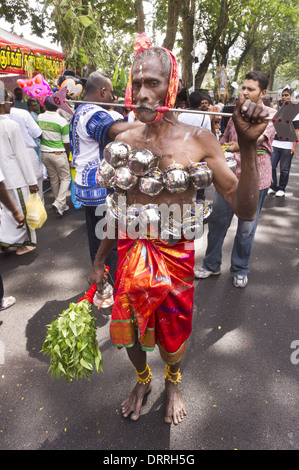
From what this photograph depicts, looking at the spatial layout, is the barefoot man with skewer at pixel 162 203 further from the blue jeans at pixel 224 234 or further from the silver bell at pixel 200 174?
the blue jeans at pixel 224 234

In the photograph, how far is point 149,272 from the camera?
66.7 inches

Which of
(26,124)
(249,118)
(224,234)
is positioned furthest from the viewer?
(26,124)

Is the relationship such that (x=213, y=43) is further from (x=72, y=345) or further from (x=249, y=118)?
(x=72, y=345)

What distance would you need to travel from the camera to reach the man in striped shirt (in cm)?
550

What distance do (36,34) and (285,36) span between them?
77.2 feet

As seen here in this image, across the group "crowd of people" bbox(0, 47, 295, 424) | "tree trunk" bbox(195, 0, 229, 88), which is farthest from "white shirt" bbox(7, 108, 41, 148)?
"tree trunk" bbox(195, 0, 229, 88)

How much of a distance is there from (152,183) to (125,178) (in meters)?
0.16

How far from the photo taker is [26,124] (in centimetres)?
493

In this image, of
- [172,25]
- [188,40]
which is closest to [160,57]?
[172,25]

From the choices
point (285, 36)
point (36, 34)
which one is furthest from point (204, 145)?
point (285, 36)

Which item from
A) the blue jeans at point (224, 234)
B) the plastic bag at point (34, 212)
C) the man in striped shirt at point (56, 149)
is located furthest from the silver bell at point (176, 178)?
the man in striped shirt at point (56, 149)

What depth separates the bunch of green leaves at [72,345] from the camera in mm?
1919

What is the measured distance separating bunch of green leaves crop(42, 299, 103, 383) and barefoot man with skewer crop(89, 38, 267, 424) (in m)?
0.21

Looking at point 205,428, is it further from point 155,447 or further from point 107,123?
point 107,123
